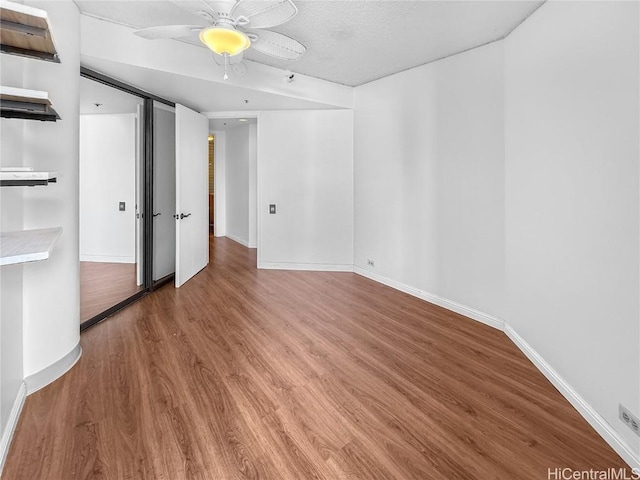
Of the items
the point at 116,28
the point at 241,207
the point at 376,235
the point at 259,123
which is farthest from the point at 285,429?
the point at 241,207

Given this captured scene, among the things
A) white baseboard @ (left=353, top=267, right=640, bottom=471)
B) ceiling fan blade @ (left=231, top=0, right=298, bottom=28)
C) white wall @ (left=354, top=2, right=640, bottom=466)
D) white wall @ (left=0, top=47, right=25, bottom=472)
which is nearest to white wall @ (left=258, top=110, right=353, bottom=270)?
white wall @ (left=354, top=2, right=640, bottom=466)

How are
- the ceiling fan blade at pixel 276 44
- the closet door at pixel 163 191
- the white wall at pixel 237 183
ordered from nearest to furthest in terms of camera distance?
the ceiling fan blade at pixel 276 44 < the closet door at pixel 163 191 < the white wall at pixel 237 183

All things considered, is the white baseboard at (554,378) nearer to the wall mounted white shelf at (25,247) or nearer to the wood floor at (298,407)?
the wood floor at (298,407)

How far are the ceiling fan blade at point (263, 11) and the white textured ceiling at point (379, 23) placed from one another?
82 cm

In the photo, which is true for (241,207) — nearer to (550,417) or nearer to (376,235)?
(376,235)

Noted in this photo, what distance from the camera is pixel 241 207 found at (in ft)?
24.6

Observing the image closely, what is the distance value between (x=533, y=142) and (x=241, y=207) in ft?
20.0

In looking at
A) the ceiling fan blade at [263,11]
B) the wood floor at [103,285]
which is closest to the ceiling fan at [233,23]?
the ceiling fan blade at [263,11]

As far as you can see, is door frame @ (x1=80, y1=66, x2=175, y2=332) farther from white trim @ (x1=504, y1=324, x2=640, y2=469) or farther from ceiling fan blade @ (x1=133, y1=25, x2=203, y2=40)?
white trim @ (x1=504, y1=324, x2=640, y2=469)

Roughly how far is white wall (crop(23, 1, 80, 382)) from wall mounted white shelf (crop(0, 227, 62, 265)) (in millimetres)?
424

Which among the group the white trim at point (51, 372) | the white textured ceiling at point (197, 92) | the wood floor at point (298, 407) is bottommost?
the wood floor at point (298, 407)

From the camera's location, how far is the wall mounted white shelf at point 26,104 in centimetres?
136

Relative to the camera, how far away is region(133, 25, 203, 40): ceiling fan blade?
2095 millimetres

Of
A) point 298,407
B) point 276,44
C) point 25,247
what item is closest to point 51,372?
point 25,247
